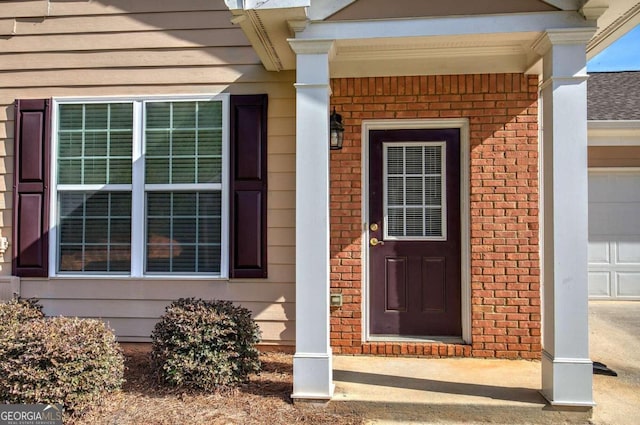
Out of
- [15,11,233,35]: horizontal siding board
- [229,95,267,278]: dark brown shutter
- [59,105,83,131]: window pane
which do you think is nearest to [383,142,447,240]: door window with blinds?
[229,95,267,278]: dark brown shutter

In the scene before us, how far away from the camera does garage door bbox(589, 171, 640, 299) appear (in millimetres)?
6352

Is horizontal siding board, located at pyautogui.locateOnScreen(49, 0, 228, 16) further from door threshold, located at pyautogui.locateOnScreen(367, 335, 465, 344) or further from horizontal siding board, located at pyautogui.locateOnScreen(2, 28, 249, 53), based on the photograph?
door threshold, located at pyautogui.locateOnScreen(367, 335, 465, 344)

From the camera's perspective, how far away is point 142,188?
4.37 meters

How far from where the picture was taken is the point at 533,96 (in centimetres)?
406

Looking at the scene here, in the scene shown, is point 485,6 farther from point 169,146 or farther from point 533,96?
point 169,146

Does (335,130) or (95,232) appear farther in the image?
(95,232)

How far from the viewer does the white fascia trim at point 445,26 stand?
9.70 feet

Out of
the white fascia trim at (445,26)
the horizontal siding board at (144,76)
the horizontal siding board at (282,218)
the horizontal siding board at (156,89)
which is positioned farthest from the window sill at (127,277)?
the white fascia trim at (445,26)

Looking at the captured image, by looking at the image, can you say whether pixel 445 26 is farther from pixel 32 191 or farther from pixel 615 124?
pixel 615 124

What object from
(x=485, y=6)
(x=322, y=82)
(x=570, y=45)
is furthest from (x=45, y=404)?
(x=570, y=45)

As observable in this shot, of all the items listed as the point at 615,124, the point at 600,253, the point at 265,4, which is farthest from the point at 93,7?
the point at 600,253

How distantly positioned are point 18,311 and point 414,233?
140 inches

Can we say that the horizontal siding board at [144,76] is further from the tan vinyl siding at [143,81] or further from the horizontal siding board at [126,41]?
the horizontal siding board at [126,41]

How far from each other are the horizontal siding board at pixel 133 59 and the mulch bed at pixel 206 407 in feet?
9.39
